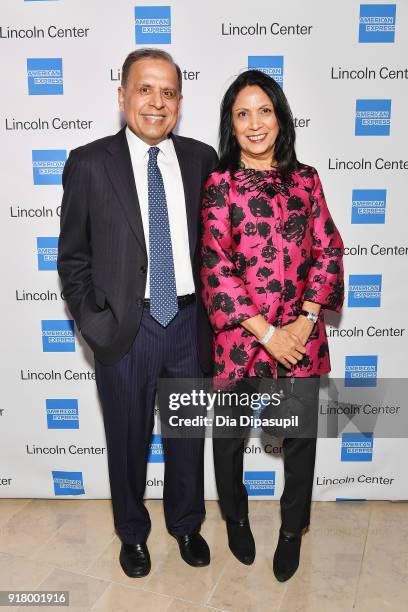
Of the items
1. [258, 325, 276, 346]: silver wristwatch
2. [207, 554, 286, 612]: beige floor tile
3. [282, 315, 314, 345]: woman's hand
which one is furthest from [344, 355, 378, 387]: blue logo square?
[207, 554, 286, 612]: beige floor tile

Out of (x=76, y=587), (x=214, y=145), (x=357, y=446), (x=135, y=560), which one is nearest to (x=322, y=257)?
(x=214, y=145)

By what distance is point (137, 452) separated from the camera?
245 centimetres

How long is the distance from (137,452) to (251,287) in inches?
31.4

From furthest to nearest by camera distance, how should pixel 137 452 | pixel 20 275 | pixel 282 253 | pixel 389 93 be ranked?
pixel 20 275 < pixel 389 93 < pixel 137 452 < pixel 282 253

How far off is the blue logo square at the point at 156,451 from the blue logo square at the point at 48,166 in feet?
4.16

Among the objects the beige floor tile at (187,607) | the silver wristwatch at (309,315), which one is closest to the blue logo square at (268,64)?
the silver wristwatch at (309,315)

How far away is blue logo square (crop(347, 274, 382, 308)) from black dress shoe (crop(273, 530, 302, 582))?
1.03m

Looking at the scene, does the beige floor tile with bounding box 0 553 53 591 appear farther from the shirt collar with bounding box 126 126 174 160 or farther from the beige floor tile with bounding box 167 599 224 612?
the shirt collar with bounding box 126 126 174 160

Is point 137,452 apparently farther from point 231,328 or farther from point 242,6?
point 242,6

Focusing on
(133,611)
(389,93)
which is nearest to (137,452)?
(133,611)

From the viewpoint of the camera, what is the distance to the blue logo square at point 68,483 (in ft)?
10.0

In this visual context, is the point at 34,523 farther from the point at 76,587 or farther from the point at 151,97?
the point at 151,97

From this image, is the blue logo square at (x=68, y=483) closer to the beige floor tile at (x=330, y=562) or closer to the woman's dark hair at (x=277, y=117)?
the beige floor tile at (x=330, y=562)

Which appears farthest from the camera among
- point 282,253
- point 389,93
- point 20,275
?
point 20,275
